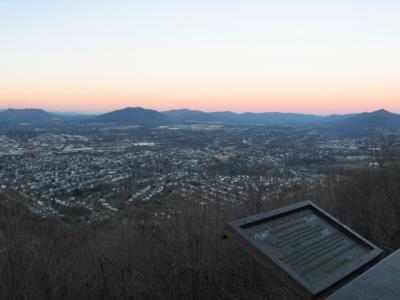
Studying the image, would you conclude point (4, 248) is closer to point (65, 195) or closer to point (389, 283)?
point (389, 283)

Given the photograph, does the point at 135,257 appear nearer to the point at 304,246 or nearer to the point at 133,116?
the point at 304,246

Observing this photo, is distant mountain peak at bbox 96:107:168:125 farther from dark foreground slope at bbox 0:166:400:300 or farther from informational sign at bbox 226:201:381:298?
informational sign at bbox 226:201:381:298

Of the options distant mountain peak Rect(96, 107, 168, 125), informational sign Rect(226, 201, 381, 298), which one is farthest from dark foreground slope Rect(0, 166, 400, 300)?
distant mountain peak Rect(96, 107, 168, 125)

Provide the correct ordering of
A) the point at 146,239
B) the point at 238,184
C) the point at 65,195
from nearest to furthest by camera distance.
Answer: the point at 146,239 → the point at 238,184 → the point at 65,195

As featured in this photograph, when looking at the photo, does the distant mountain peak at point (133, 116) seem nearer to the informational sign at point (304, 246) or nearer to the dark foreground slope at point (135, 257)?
the dark foreground slope at point (135, 257)

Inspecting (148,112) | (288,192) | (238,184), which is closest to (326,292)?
(238,184)

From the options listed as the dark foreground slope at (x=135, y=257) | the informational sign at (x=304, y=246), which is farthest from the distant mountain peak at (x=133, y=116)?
the informational sign at (x=304, y=246)
